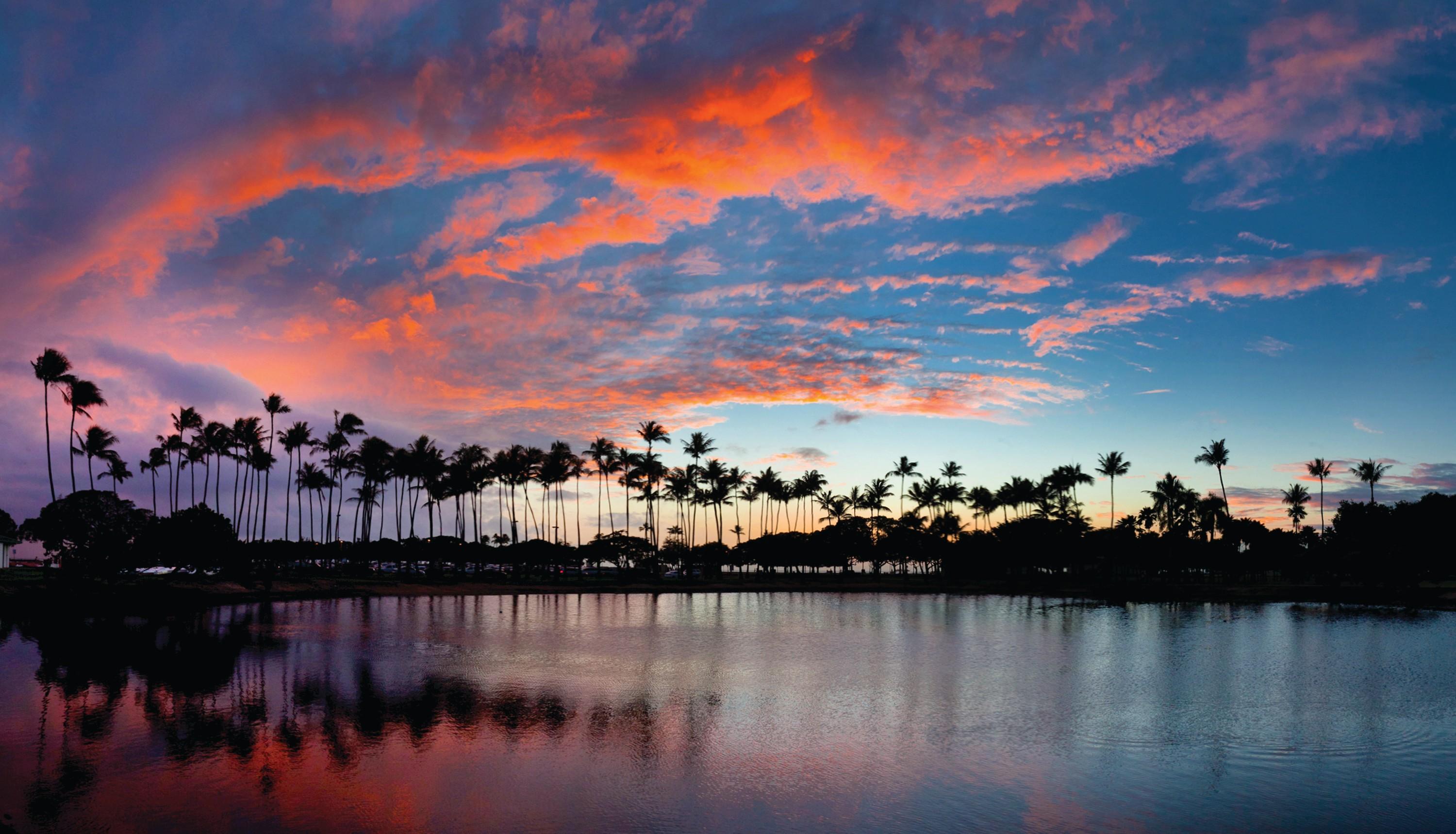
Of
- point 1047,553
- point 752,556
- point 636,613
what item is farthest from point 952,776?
point 752,556

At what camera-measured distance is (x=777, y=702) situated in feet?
82.3

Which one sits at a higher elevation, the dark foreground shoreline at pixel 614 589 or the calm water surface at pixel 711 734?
the calm water surface at pixel 711 734

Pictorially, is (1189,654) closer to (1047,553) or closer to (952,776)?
(952,776)

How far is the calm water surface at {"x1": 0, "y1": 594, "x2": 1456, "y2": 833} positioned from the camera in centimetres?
1452

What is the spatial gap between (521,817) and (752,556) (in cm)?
12967

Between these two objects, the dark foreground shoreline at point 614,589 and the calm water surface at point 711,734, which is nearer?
the calm water surface at point 711,734

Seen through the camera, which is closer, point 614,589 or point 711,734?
point 711,734

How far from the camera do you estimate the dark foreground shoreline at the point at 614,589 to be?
174 feet

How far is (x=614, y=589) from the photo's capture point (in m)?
97.7

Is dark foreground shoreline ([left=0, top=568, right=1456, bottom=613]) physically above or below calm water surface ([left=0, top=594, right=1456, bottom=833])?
below

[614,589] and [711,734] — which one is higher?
[711,734]

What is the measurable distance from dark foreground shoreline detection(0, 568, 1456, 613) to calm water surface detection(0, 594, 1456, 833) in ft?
40.1

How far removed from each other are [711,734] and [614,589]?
7948 cm

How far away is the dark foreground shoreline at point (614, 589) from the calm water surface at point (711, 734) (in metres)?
12.2
